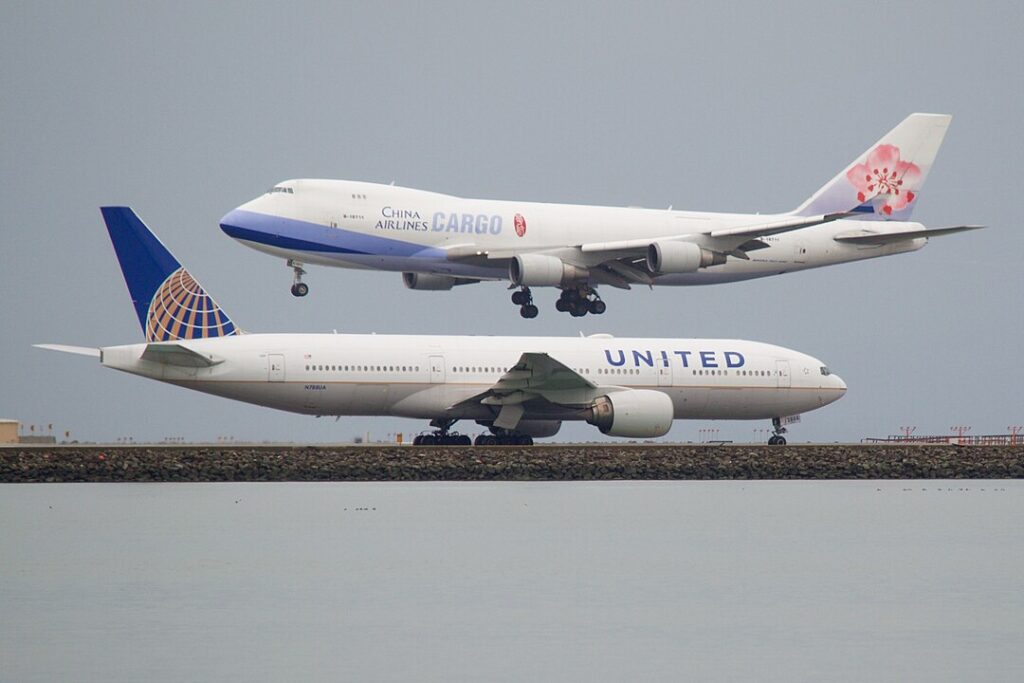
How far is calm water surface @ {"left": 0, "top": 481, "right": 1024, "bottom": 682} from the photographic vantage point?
26953 millimetres

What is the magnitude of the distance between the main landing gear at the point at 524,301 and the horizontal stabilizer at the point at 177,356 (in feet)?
31.6

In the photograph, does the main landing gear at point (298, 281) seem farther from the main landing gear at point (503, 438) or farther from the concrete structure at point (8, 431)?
the concrete structure at point (8, 431)

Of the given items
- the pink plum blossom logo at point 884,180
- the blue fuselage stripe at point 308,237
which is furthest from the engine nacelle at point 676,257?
the pink plum blossom logo at point 884,180

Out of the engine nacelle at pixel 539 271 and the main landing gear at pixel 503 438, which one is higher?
the engine nacelle at pixel 539 271

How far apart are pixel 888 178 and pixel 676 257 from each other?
1208 centimetres

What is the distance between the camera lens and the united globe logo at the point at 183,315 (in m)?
57.6

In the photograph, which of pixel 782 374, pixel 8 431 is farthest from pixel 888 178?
pixel 8 431

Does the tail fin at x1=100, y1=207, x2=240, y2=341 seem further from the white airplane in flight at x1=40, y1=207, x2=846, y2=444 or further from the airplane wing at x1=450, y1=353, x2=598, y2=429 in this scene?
the airplane wing at x1=450, y1=353, x2=598, y2=429

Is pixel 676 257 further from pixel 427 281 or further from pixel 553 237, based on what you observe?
pixel 427 281

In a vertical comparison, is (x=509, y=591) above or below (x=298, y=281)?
below

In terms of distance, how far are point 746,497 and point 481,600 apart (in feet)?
92.8

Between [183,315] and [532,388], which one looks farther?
[532,388]

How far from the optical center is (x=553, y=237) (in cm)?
5956

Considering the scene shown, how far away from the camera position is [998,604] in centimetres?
3344
